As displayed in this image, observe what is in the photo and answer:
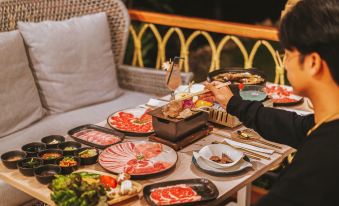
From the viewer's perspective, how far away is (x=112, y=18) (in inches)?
144

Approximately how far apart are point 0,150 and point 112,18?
4.45ft

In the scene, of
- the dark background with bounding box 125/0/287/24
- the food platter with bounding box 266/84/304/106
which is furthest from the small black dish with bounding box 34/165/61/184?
the dark background with bounding box 125/0/287/24

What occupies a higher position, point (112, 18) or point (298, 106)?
point (112, 18)

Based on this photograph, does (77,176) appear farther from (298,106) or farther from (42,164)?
(298,106)

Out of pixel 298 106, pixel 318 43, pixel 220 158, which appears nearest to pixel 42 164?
pixel 220 158

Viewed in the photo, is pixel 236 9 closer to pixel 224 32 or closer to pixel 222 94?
pixel 224 32

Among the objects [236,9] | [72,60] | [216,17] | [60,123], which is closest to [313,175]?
[60,123]

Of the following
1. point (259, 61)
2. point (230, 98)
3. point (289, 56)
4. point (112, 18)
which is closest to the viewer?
point (289, 56)

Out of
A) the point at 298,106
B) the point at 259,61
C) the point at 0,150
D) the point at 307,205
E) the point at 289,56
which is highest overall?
the point at 289,56

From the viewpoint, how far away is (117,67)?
12.3 feet

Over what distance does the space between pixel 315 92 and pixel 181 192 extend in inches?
23.4

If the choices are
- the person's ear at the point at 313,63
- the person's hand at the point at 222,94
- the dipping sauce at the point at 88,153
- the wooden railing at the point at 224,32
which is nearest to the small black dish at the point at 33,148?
the dipping sauce at the point at 88,153

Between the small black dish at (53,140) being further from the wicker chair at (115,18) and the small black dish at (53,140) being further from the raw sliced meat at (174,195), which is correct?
the wicker chair at (115,18)

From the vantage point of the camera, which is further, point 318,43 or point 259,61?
point 259,61
